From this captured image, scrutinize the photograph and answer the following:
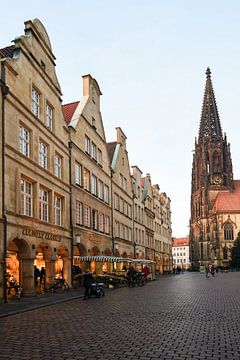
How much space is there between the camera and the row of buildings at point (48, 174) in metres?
21.9

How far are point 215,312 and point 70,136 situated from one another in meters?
19.0

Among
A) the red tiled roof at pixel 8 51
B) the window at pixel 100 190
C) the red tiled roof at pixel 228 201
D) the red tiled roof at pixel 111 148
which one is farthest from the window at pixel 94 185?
the red tiled roof at pixel 228 201

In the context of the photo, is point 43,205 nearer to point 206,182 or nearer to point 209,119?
point 206,182

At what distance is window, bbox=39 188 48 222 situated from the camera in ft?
85.1

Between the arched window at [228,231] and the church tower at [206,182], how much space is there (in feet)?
9.95

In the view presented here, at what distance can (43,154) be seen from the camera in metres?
27.0

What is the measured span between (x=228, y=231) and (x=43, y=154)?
Result: 101894 mm

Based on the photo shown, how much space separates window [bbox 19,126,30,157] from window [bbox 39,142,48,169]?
1.95m

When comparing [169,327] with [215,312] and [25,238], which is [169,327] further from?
[25,238]

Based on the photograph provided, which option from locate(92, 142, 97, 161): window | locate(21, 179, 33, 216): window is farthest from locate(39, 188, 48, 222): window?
locate(92, 142, 97, 161): window

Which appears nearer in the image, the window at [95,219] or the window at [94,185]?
the window at [95,219]

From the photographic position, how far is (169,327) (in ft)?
40.4

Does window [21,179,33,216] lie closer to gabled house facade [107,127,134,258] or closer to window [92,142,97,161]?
window [92,142,97,161]

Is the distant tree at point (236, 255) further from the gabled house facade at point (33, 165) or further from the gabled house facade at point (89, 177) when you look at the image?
the gabled house facade at point (33, 165)
